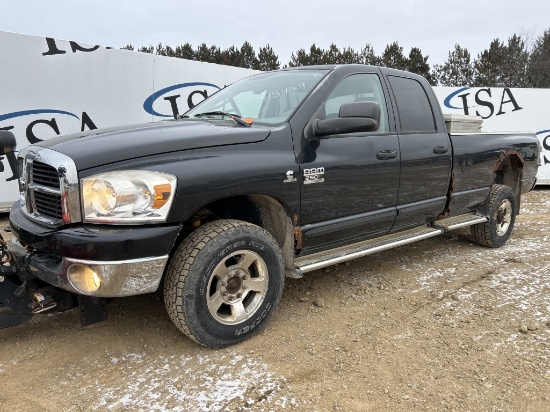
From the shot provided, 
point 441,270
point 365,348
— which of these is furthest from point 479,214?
point 365,348

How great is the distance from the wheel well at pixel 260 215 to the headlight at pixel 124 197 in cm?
55

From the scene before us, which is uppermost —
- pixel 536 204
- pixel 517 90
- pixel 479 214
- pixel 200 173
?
pixel 517 90

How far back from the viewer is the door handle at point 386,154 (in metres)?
3.68

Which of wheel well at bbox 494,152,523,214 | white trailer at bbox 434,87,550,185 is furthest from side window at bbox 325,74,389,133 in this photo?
white trailer at bbox 434,87,550,185

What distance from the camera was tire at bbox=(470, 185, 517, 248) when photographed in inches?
204

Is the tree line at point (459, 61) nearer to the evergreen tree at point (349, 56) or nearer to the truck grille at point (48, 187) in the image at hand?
the evergreen tree at point (349, 56)

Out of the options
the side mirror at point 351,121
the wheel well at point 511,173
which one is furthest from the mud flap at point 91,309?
→ the wheel well at point 511,173

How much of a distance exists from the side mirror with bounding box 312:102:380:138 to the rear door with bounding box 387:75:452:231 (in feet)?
2.49

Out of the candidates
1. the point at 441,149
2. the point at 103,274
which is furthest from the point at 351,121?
the point at 103,274

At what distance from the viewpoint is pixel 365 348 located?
9.82ft

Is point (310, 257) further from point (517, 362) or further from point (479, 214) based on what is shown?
point (479, 214)

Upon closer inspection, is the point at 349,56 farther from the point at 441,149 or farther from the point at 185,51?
the point at 441,149

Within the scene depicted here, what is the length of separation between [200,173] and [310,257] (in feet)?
3.92

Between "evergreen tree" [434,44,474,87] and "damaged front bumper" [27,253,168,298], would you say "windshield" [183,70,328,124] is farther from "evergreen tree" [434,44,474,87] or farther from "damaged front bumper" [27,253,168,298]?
"evergreen tree" [434,44,474,87]
